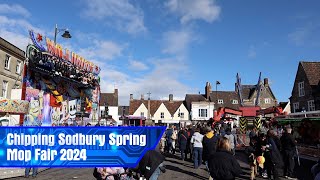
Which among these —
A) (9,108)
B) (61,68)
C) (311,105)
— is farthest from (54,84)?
(311,105)

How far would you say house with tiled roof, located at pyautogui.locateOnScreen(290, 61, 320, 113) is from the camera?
3436cm

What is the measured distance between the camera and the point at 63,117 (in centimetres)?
2905

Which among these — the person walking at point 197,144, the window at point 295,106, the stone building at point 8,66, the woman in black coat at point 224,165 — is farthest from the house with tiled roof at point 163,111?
the woman in black coat at point 224,165

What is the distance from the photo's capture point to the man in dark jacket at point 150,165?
6852 millimetres

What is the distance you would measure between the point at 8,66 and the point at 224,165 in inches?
1039

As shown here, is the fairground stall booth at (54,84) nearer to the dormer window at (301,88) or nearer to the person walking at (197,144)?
the person walking at (197,144)

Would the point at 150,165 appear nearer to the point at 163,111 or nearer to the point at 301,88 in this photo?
the point at 301,88

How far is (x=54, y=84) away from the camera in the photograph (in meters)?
28.2

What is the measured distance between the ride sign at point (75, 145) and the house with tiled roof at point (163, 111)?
5620 centimetres

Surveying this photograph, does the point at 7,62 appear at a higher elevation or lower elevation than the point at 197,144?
higher

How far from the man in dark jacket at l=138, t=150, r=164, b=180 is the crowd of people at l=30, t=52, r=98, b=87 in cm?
1962

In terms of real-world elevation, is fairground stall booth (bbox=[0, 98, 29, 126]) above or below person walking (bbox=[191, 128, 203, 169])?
above

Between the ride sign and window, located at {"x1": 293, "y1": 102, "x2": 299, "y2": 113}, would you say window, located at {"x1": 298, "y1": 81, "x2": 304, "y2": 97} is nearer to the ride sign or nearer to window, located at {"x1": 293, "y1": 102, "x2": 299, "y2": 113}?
window, located at {"x1": 293, "y1": 102, "x2": 299, "y2": 113}

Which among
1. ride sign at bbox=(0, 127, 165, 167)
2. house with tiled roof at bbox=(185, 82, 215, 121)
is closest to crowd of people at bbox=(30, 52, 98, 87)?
ride sign at bbox=(0, 127, 165, 167)
